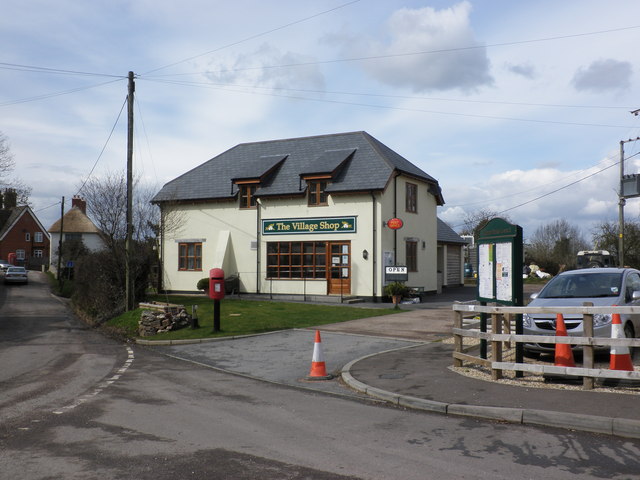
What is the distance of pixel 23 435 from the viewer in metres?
6.59

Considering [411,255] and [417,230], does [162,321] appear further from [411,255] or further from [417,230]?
[417,230]

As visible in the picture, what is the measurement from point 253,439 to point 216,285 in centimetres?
1075

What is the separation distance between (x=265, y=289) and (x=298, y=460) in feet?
78.6

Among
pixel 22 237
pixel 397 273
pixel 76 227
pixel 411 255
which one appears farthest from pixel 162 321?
pixel 22 237

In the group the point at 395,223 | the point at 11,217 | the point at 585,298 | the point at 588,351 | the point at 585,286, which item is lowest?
the point at 588,351

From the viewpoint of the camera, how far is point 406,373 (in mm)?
10062

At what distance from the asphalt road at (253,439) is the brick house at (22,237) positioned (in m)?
77.8

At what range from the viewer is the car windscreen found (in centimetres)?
1180

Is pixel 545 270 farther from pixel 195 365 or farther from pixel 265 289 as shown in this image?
pixel 195 365

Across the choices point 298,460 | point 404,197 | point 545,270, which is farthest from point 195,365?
point 545,270

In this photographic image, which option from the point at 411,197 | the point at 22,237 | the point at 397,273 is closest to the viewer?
the point at 397,273

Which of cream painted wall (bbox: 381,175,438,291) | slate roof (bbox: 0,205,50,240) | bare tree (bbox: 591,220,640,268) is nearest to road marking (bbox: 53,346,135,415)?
cream painted wall (bbox: 381,175,438,291)

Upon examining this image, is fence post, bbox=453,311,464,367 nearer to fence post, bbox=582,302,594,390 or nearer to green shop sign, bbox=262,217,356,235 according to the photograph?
fence post, bbox=582,302,594,390

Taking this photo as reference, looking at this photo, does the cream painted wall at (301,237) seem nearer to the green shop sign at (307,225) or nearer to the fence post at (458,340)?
the green shop sign at (307,225)
